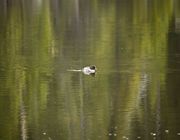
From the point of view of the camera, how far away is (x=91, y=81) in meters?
19.4

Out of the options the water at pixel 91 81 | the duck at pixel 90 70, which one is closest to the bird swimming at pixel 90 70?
the duck at pixel 90 70

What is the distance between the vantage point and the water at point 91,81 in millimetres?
14945

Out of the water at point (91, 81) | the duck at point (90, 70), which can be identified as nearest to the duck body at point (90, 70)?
the duck at point (90, 70)

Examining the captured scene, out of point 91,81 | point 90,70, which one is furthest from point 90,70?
point 91,81

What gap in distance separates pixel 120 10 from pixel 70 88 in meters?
26.6

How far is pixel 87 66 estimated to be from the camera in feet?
71.4

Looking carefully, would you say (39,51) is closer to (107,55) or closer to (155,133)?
(107,55)

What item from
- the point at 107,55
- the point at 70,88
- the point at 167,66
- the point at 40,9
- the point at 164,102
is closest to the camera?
the point at 164,102

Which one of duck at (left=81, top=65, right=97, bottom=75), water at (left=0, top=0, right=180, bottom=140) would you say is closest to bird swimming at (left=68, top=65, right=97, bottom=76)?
duck at (left=81, top=65, right=97, bottom=75)

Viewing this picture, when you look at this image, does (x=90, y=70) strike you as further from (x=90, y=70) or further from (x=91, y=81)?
(x=91, y=81)

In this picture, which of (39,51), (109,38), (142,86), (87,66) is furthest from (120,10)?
(142,86)

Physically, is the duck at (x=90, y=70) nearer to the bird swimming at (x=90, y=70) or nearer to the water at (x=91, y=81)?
the bird swimming at (x=90, y=70)

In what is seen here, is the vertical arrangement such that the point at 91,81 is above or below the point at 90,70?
below

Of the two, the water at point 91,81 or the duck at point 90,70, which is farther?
the duck at point 90,70
